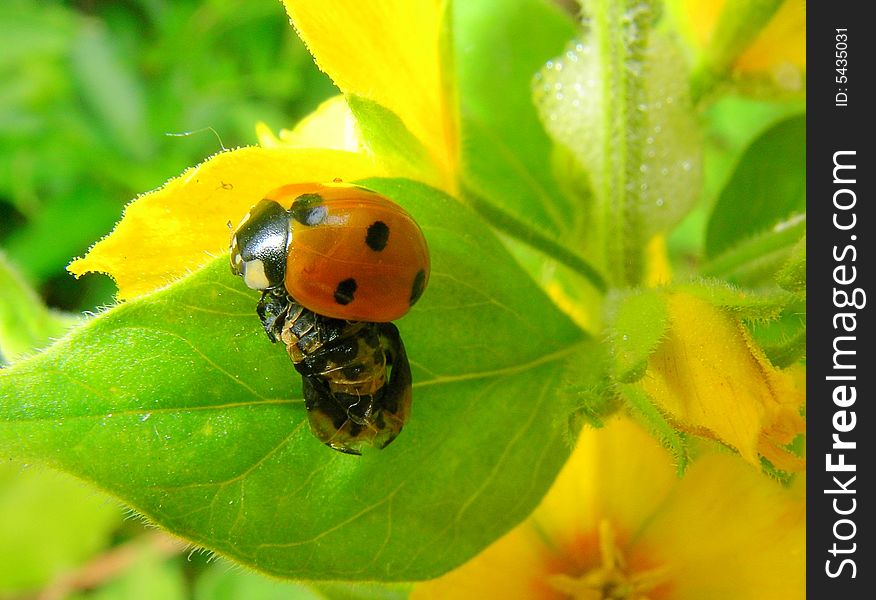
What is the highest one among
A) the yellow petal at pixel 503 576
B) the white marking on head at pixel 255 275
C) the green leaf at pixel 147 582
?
the white marking on head at pixel 255 275

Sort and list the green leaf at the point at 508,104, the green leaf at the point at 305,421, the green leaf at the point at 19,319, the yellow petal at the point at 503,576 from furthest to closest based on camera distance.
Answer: the green leaf at the point at 508,104, the green leaf at the point at 19,319, the yellow petal at the point at 503,576, the green leaf at the point at 305,421

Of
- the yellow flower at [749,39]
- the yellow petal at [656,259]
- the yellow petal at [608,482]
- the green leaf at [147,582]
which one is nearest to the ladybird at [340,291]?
the yellow petal at [608,482]

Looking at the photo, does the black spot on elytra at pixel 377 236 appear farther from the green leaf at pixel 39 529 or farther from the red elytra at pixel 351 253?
the green leaf at pixel 39 529

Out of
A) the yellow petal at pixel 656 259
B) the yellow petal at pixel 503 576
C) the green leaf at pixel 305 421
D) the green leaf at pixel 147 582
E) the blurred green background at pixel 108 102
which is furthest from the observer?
the blurred green background at pixel 108 102

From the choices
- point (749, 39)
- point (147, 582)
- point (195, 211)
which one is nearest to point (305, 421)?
point (195, 211)

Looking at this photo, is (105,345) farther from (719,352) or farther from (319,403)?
(719,352)

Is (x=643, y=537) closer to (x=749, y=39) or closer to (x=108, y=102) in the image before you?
(x=749, y=39)

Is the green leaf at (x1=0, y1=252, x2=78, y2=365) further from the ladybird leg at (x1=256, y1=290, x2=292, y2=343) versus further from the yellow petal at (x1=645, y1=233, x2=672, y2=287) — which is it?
the yellow petal at (x1=645, y1=233, x2=672, y2=287)
